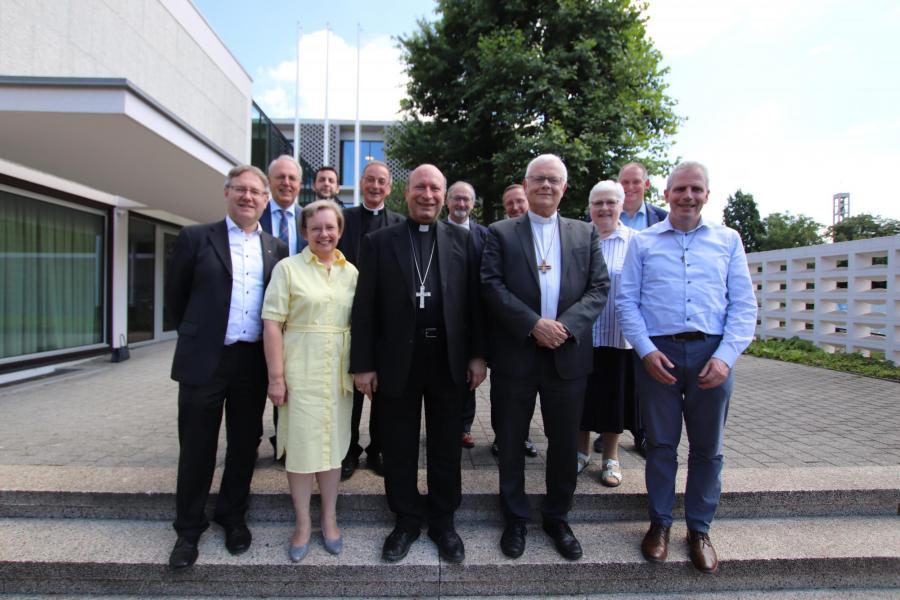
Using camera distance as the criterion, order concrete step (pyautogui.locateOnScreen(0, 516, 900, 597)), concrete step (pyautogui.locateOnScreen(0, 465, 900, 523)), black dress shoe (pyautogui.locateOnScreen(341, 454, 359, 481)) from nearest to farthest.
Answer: concrete step (pyautogui.locateOnScreen(0, 516, 900, 597))
concrete step (pyautogui.locateOnScreen(0, 465, 900, 523))
black dress shoe (pyautogui.locateOnScreen(341, 454, 359, 481))

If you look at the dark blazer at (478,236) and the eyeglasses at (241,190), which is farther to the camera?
the dark blazer at (478,236)

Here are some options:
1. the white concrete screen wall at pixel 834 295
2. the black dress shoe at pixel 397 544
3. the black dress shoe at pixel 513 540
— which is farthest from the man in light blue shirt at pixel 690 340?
the white concrete screen wall at pixel 834 295

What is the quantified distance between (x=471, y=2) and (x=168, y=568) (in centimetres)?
1229

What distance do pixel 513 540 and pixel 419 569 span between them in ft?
1.84

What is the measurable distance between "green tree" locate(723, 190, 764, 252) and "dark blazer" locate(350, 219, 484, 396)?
59.1 m

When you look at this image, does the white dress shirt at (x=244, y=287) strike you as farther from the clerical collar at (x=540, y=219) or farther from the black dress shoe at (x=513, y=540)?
the black dress shoe at (x=513, y=540)

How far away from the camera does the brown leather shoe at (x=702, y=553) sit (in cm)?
268

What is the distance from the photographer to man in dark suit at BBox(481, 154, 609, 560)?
2736 millimetres

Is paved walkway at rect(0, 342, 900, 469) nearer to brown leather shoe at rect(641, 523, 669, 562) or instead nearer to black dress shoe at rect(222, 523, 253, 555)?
black dress shoe at rect(222, 523, 253, 555)

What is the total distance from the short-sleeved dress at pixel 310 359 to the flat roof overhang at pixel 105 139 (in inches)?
126

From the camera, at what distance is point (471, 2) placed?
446 inches

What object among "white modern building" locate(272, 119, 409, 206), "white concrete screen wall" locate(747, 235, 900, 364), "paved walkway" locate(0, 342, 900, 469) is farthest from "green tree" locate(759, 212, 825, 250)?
"paved walkway" locate(0, 342, 900, 469)

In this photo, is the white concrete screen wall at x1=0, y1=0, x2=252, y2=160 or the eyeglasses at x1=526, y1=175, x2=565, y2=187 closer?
the eyeglasses at x1=526, y1=175, x2=565, y2=187

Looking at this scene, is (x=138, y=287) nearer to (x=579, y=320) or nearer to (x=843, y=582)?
(x=579, y=320)
